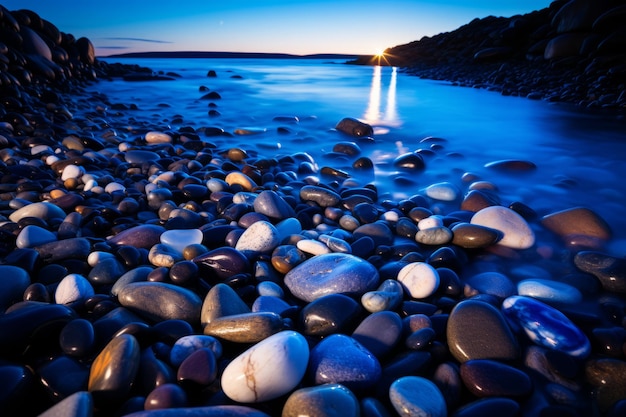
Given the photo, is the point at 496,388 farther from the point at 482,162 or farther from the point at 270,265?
the point at 482,162

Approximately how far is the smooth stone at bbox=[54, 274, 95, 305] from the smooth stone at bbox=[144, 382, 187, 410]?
2.15 ft

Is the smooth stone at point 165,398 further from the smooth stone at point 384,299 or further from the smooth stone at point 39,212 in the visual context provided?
the smooth stone at point 39,212

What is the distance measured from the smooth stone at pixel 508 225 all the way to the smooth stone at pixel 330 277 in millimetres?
905

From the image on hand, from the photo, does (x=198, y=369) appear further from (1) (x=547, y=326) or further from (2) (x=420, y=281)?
(1) (x=547, y=326)

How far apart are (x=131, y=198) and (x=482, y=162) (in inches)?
130

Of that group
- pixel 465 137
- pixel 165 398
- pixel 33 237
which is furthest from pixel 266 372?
pixel 465 137

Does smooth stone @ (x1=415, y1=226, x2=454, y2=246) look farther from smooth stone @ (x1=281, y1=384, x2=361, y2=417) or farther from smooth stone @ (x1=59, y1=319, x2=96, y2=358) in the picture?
smooth stone @ (x1=59, y1=319, x2=96, y2=358)

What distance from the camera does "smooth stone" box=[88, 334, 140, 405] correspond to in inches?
39.1

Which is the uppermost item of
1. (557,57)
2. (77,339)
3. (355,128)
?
(557,57)

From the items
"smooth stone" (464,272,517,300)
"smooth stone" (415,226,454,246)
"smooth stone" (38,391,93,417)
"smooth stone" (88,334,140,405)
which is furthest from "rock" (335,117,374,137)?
"smooth stone" (38,391,93,417)

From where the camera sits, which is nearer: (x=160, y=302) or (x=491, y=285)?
(x=160, y=302)

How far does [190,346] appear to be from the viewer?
3.86 ft

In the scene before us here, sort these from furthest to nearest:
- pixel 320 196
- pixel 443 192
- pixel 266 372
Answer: pixel 443 192
pixel 320 196
pixel 266 372

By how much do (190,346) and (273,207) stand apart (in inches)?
45.4
